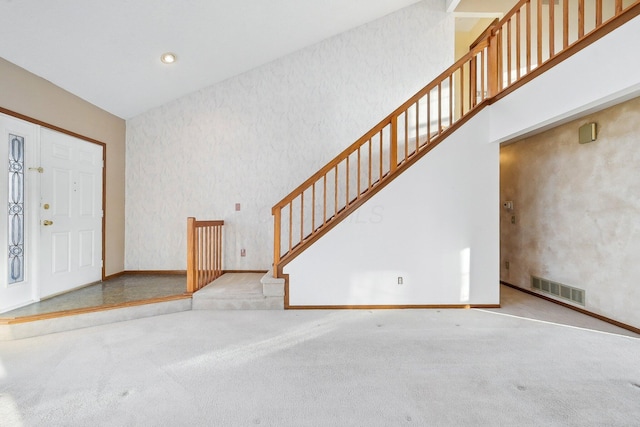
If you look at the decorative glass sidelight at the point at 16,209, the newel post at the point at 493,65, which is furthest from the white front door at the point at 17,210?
the newel post at the point at 493,65

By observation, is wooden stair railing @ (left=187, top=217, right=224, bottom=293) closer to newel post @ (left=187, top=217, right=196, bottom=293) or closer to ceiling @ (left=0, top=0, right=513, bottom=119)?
newel post @ (left=187, top=217, right=196, bottom=293)

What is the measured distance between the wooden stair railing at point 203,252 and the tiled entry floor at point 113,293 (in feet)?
0.85

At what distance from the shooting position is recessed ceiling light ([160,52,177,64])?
3.95 meters

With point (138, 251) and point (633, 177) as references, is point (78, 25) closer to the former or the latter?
point (138, 251)

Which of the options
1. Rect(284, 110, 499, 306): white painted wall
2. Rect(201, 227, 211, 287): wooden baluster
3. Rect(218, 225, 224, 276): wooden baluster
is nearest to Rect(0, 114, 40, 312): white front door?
Rect(201, 227, 211, 287): wooden baluster

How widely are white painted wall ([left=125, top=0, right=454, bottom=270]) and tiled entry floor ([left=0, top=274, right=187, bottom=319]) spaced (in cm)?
41

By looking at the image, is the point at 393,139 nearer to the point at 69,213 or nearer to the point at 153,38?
the point at 153,38

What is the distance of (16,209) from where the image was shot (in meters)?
3.29

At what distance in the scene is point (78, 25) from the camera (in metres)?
3.09

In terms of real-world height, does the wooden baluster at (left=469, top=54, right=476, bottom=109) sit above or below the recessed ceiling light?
below

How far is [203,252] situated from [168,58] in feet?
8.75

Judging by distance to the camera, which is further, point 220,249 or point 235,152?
point 235,152

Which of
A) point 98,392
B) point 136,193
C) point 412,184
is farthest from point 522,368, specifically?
point 136,193

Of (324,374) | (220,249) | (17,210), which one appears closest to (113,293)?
→ (17,210)
